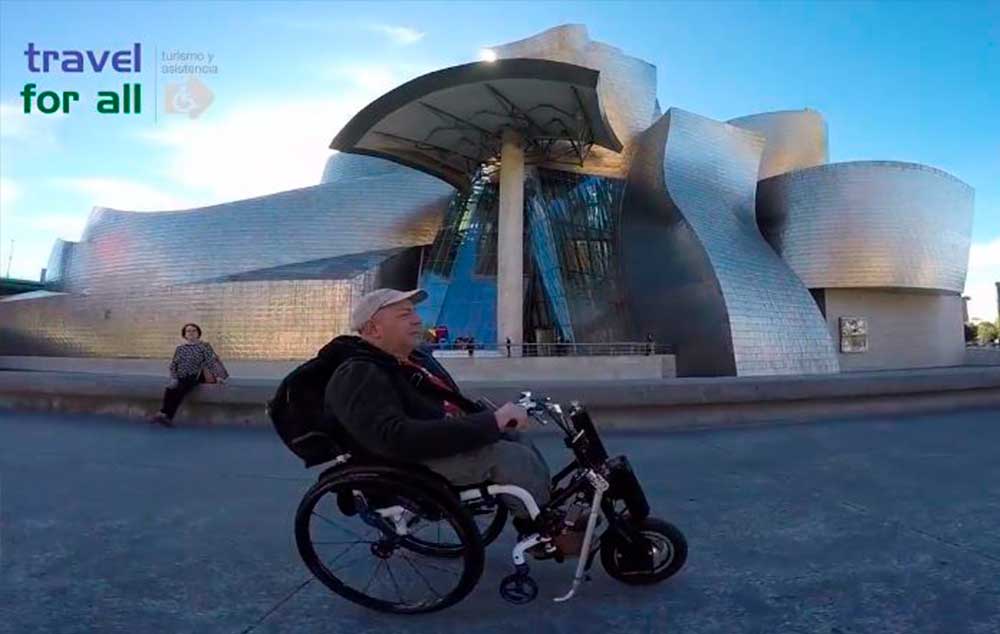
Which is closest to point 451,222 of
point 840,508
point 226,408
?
point 226,408

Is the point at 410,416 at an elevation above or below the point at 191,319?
below

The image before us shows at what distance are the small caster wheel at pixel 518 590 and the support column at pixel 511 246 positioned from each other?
17.4 metres

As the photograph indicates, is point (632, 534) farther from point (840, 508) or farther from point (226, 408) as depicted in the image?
point (226, 408)

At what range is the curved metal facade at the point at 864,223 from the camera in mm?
25266

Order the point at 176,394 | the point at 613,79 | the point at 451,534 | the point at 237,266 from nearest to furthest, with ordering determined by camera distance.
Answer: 1. the point at 451,534
2. the point at 176,394
3. the point at 613,79
4. the point at 237,266

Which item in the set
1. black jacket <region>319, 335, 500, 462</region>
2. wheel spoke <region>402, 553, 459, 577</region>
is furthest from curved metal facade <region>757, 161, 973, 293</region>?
black jacket <region>319, 335, 500, 462</region>

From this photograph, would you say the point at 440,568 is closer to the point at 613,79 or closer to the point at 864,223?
the point at 613,79

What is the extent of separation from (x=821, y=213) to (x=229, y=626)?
2817cm

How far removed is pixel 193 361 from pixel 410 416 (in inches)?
231

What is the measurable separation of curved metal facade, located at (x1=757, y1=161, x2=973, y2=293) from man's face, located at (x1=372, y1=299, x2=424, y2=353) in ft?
87.8

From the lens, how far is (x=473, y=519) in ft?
7.59

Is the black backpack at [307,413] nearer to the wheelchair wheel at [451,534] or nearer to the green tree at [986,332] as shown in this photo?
the wheelchair wheel at [451,534]

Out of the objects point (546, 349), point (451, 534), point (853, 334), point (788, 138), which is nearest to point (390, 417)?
point (451, 534)

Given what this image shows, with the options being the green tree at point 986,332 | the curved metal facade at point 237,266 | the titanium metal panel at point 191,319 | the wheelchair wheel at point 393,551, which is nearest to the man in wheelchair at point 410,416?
the wheelchair wheel at point 393,551
